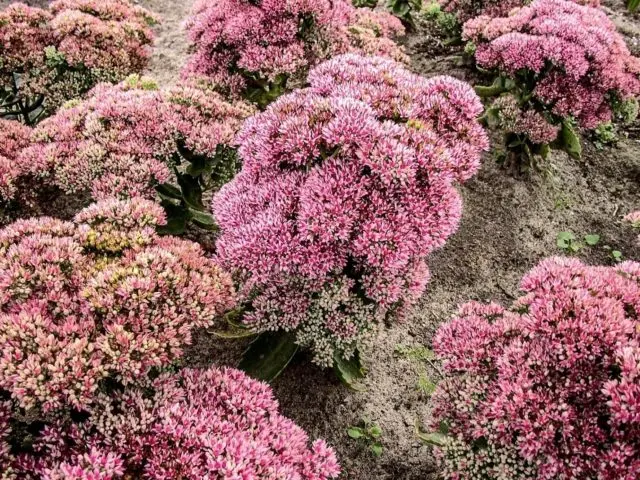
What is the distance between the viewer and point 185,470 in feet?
6.91

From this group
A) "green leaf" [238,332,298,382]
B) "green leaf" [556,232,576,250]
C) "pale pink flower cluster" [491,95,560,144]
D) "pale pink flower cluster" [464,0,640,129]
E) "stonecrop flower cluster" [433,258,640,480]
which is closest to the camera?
"stonecrop flower cluster" [433,258,640,480]

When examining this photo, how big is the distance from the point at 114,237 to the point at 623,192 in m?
5.62

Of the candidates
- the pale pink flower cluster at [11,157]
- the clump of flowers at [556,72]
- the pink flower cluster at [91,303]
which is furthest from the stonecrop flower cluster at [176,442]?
the clump of flowers at [556,72]

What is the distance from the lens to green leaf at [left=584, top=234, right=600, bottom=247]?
17.7 ft

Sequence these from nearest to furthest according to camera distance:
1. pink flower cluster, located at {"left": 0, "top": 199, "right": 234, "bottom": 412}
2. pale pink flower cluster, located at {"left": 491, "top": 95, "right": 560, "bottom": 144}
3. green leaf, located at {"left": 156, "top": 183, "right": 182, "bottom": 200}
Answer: pink flower cluster, located at {"left": 0, "top": 199, "right": 234, "bottom": 412}
green leaf, located at {"left": 156, "top": 183, "right": 182, "bottom": 200}
pale pink flower cluster, located at {"left": 491, "top": 95, "right": 560, "bottom": 144}

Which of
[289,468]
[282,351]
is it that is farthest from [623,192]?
[289,468]

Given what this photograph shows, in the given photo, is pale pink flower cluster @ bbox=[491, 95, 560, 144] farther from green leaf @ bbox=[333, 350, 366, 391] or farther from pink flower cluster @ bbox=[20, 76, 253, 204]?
green leaf @ bbox=[333, 350, 366, 391]

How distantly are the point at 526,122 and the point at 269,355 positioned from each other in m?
3.56

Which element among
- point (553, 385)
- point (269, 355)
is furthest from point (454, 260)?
point (553, 385)

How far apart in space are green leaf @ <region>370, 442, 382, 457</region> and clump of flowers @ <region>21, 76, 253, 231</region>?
7.28 ft

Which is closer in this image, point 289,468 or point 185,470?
point 185,470

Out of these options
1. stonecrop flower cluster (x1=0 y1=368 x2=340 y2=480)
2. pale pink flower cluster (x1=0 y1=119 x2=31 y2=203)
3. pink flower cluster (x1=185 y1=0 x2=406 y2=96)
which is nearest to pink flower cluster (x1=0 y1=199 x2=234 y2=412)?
stonecrop flower cluster (x1=0 y1=368 x2=340 y2=480)

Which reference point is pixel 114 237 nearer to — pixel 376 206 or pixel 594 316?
pixel 376 206

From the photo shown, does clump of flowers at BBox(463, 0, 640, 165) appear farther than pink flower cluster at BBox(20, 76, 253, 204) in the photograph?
Yes
